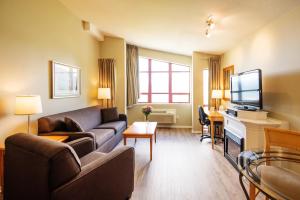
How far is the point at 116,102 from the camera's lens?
18.7 ft

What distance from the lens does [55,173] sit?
1328 millimetres

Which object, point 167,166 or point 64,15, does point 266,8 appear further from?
point 64,15

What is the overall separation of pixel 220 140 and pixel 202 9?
333cm

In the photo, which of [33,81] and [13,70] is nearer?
[13,70]

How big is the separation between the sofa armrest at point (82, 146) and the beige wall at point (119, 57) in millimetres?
3196

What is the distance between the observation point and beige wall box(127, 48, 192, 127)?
632 cm

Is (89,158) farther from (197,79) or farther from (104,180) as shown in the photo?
(197,79)

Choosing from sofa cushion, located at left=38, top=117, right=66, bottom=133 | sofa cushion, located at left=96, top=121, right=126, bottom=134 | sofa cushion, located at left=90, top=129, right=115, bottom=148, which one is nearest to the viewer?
sofa cushion, located at left=38, top=117, right=66, bottom=133

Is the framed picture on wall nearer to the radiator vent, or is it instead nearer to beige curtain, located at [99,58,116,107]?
beige curtain, located at [99,58,116,107]

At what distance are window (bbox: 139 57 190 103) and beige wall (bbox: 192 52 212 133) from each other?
87cm

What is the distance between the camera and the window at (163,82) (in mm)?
6500

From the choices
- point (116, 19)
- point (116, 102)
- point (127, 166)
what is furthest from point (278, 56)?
point (116, 102)

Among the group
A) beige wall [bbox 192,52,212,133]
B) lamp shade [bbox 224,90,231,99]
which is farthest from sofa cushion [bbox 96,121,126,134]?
lamp shade [bbox 224,90,231,99]

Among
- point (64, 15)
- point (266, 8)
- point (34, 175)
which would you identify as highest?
point (64, 15)
